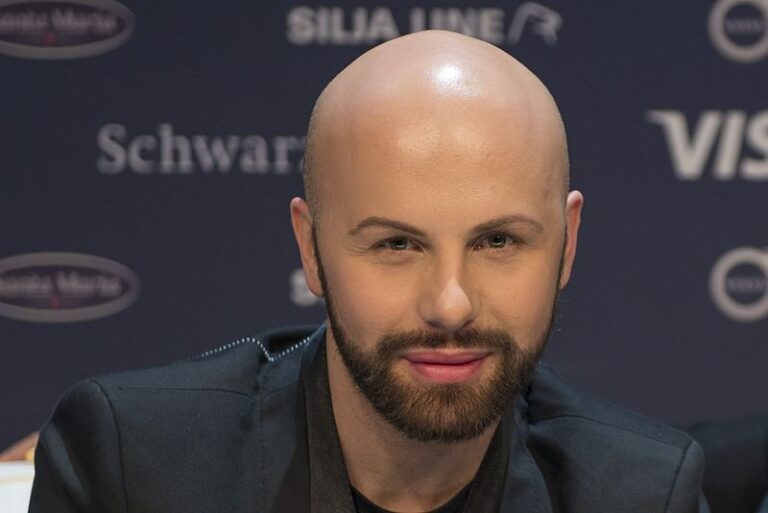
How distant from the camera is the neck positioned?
1.79m

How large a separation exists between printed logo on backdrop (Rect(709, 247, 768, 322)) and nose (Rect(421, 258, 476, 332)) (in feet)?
4.72

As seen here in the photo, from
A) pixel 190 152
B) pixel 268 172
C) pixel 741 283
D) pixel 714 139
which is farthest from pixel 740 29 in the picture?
pixel 190 152

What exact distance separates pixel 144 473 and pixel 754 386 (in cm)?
155

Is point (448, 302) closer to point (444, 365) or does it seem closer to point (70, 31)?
point (444, 365)

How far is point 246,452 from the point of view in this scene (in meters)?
1.83

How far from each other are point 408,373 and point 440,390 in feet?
0.12

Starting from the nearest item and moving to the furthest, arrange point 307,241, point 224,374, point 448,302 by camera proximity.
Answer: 1. point 448,302
2. point 307,241
3. point 224,374

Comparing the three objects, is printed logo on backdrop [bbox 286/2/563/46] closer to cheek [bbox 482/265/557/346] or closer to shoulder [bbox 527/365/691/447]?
shoulder [bbox 527/365/691/447]

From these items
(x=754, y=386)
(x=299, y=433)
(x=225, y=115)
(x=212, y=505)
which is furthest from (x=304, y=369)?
(x=754, y=386)

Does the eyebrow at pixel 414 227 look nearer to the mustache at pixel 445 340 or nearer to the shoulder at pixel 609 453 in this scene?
the mustache at pixel 445 340

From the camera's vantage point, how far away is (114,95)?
2.88 metres

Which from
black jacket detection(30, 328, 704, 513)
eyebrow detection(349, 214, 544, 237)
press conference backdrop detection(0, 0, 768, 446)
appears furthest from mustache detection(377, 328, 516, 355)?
press conference backdrop detection(0, 0, 768, 446)

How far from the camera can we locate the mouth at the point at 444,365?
5.29ft

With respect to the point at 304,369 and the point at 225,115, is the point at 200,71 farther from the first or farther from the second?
the point at 304,369
